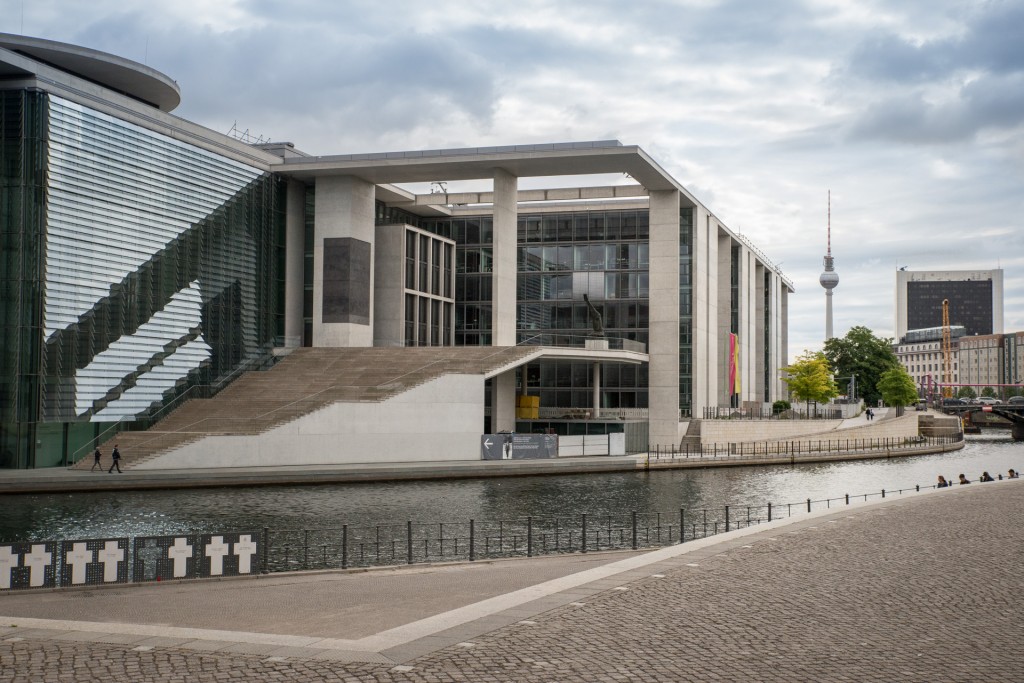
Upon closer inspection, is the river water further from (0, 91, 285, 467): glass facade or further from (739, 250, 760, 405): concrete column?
(739, 250, 760, 405): concrete column

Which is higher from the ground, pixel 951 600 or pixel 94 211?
pixel 94 211

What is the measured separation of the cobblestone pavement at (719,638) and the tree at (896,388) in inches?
4221

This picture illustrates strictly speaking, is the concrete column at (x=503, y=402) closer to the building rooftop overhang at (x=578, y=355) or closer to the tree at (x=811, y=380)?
the building rooftop overhang at (x=578, y=355)

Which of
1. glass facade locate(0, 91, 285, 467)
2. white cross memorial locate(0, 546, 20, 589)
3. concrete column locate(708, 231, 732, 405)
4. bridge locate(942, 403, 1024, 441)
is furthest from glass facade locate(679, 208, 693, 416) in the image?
bridge locate(942, 403, 1024, 441)

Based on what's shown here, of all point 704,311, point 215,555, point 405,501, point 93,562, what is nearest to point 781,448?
point 704,311

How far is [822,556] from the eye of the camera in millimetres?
22922

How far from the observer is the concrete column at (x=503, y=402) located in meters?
66.6

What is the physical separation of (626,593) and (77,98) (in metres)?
45.8

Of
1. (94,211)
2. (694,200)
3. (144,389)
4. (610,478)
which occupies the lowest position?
(610,478)

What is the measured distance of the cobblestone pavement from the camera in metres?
12.6

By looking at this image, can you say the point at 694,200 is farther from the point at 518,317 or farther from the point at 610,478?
the point at 610,478

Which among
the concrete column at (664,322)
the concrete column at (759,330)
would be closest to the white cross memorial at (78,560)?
the concrete column at (664,322)

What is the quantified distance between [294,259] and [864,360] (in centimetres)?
9260

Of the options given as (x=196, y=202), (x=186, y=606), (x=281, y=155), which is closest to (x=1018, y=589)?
(x=186, y=606)
